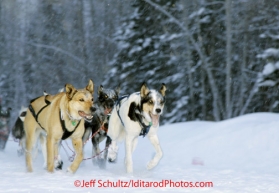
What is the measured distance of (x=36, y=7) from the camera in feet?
122

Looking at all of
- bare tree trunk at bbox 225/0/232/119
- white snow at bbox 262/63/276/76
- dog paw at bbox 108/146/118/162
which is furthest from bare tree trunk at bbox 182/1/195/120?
dog paw at bbox 108/146/118/162

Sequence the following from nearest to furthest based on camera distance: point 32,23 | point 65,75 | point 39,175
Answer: point 39,175 < point 65,75 < point 32,23

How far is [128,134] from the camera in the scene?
7.68 m

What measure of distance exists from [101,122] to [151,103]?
179cm

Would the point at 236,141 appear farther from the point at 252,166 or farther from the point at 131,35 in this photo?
the point at 131,35

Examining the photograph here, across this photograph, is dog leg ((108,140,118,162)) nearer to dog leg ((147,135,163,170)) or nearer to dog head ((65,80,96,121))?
dog leg ((147,135,163,170))

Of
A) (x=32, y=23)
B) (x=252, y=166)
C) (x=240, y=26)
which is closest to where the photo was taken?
(x=252, y=166)

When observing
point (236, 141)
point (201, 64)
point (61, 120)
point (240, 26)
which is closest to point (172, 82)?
point (201, 64)

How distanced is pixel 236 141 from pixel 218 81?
33.6ft

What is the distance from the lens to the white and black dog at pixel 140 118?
24.0 ft

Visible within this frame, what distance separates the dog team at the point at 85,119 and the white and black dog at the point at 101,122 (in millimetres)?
16

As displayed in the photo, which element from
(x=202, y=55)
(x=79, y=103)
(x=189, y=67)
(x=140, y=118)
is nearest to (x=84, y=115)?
(x=79, y=103)

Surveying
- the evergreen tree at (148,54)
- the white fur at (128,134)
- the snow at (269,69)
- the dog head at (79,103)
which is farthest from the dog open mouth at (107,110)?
the evergreen tree at (148,54)

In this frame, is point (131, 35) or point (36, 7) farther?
point (36, 7)
